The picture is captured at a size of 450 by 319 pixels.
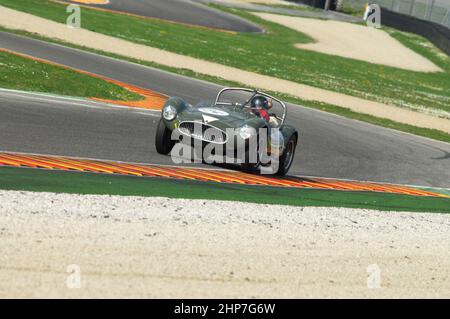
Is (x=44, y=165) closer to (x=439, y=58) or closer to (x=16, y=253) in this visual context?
(x=16, y=253)

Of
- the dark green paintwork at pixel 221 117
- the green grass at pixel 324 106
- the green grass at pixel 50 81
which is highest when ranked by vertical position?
the dark green paintwork at pixel 221 117

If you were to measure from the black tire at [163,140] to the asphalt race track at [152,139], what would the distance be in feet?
0.51

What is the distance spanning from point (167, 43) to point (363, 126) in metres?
11.5

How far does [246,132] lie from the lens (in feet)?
42.5

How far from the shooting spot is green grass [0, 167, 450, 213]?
10570 millimetres

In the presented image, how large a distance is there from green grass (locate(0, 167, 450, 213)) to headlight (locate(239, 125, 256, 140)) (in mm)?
767

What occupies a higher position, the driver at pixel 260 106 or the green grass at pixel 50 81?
the driver at pixel 260 106

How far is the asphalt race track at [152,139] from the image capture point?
526 inches

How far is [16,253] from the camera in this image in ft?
25.0

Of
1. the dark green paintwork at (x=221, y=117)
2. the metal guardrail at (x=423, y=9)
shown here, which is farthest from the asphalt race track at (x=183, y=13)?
the dark green paintwork at (x=221, y=117)
